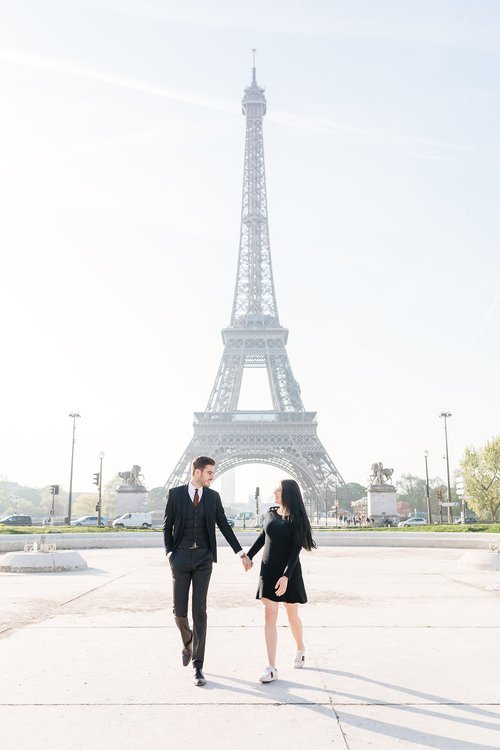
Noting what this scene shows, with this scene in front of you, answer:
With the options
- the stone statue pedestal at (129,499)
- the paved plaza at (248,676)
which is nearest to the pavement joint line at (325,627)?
the paved plaza at (248,676)

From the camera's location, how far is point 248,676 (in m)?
6.18

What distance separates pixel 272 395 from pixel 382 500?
3459cm

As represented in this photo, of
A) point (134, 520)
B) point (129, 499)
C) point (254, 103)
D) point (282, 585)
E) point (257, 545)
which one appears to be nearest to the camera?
point (282, 585)

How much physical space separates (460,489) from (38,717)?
37.9 meters

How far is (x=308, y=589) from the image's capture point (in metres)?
12.8

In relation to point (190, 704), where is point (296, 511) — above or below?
above

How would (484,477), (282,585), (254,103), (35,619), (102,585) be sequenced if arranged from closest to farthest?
1. (282,585)
2. (35,619)
3. (102,585)
4. (484,477)
5. (254,103)

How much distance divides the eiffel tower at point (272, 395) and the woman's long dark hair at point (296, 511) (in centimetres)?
6625

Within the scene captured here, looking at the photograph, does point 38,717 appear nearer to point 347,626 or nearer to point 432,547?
point 347,626

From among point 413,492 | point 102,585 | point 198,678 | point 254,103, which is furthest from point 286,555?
point 413,492

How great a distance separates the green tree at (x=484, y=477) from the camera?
6066 cm

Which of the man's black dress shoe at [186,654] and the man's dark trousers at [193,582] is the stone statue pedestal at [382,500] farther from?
the man's dark trousers at [193,582]

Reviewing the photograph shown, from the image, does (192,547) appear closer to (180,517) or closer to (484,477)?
(180,517)

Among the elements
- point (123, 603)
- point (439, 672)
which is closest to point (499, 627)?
point (439, 672)
